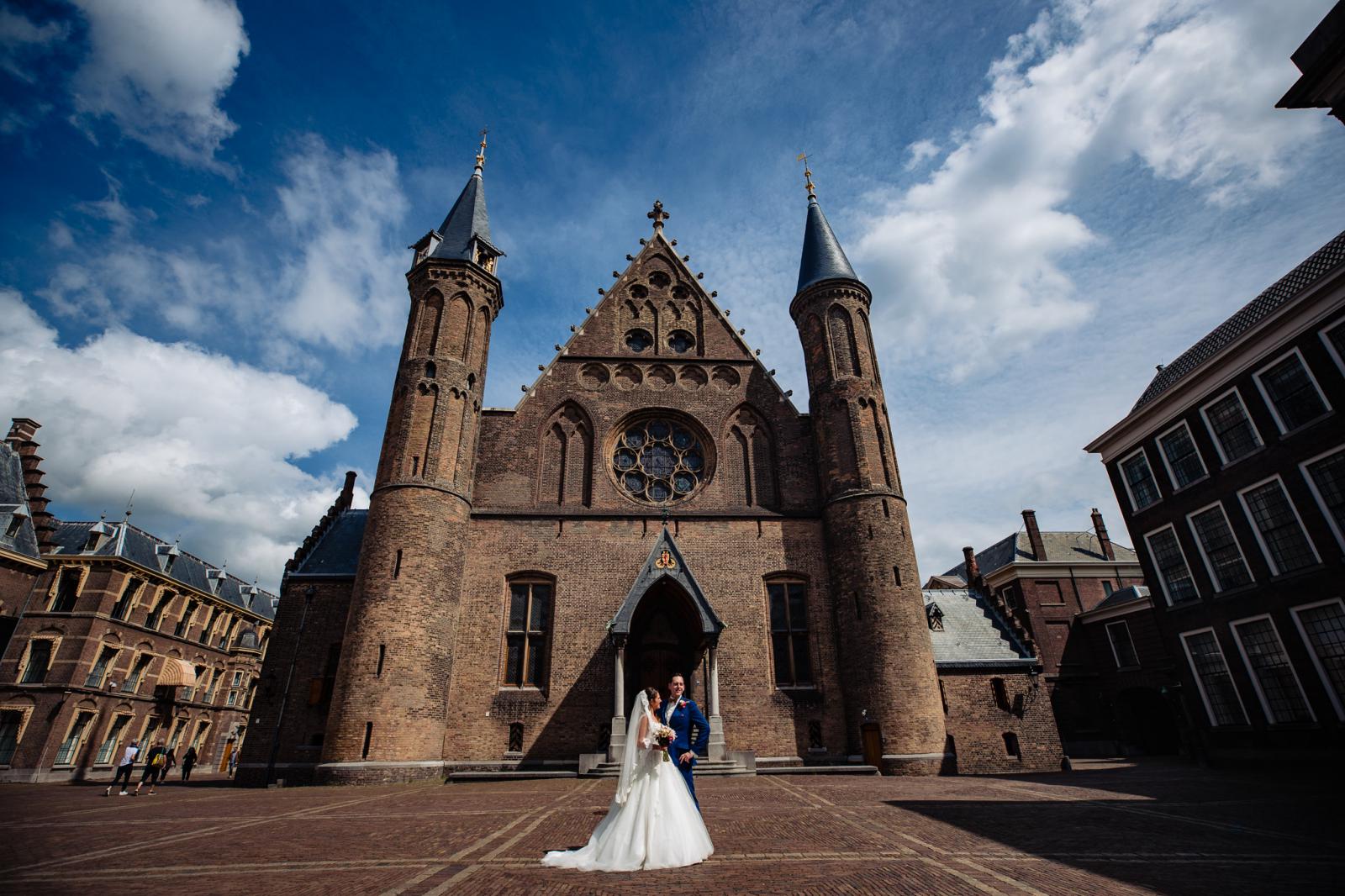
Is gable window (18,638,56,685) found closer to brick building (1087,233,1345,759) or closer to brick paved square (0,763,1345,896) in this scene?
brick paved square (0,763,1345,896)

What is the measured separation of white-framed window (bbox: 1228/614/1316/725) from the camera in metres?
15.6

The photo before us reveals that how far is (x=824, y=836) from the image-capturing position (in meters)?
7.31

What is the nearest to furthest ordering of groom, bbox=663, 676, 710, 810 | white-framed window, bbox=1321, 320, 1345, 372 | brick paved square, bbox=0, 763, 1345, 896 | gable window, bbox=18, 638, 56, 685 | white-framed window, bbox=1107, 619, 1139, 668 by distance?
brick paved square, bbox=0, 763, 1345, 896 → groom, bbox=663, 676, 710, 810 → white-framed window, bbox=1321, 320, 1345, 372 → gable window, bbox=18, 638, 56, 685 → white-framed window, bbox=1107, 619, 1139, 668

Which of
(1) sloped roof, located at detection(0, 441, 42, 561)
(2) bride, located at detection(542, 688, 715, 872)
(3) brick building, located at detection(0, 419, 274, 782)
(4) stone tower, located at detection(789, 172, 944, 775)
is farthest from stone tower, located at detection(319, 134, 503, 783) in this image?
(3) brick building, located at detection(0, 419, 274, 782)

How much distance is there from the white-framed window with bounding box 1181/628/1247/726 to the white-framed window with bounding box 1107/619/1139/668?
13.8 metres

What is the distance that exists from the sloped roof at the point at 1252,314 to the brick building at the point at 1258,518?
0.05 m

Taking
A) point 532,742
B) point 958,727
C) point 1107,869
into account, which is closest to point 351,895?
point 1107,869

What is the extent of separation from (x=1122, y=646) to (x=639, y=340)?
28450 mm

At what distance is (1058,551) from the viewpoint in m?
38.1

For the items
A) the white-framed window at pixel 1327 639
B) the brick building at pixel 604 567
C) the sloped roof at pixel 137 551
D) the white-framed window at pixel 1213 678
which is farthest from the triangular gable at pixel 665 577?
the sloped roof at pixel 137 551

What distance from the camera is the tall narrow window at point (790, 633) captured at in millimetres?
18906

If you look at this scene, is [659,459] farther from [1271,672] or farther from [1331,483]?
[1271,672]

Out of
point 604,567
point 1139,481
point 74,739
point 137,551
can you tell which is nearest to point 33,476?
point 137,551

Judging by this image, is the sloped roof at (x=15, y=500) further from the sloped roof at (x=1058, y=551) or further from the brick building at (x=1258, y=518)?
the sloped roof at (x=1058, y=551)
